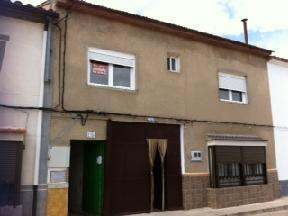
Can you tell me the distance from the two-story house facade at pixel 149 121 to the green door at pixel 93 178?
0.03 meters

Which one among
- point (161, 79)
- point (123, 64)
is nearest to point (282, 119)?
point (161, 79)

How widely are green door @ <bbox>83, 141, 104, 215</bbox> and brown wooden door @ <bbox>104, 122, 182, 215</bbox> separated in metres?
0.26

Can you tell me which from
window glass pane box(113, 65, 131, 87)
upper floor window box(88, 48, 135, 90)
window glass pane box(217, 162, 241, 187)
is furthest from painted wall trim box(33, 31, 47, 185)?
window glass pane box(217, 162, 241, 187)

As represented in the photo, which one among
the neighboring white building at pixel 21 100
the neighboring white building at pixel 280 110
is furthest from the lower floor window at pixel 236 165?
the neighboring white building at pixel 21 100

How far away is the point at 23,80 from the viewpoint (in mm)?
10016

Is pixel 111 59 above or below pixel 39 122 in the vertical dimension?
above

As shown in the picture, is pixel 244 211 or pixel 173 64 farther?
pixel 173 64

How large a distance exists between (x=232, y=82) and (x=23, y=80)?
817 cm

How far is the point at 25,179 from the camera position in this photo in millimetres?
9727

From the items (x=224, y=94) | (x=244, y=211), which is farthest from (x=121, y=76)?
(x=244, y=211)

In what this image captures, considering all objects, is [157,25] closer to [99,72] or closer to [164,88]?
[164,88]

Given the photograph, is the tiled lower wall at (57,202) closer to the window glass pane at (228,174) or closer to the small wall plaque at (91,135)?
the small wall plaque at (91,135)

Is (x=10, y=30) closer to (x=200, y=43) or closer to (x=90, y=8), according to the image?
(x=90, y=8)

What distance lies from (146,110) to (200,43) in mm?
3669
